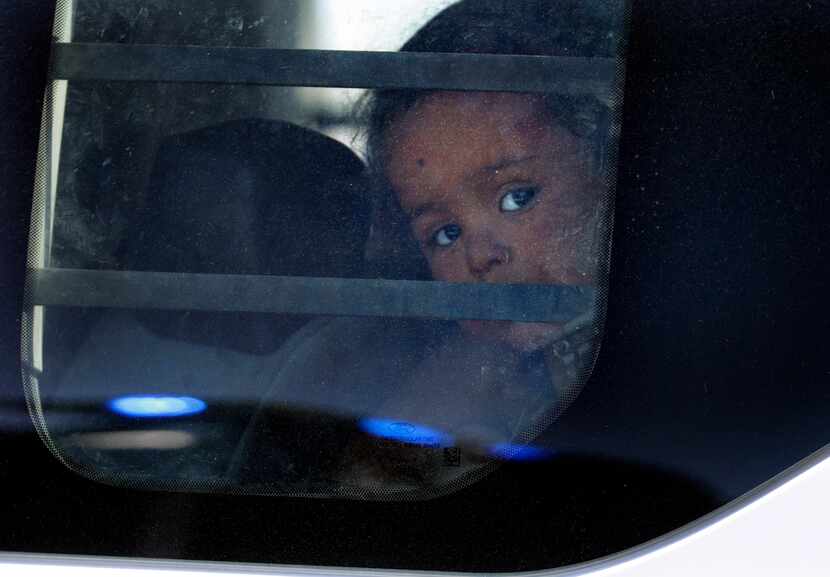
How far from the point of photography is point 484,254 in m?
1.54

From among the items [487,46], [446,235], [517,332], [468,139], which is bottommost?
[517,332]

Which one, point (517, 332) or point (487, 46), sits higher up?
point (487, 46)

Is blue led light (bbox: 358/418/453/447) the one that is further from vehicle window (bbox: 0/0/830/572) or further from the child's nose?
the child's nose

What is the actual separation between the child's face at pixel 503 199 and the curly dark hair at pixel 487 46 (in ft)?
0.06

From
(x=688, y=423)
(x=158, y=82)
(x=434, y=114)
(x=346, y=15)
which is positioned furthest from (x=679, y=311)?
(x=158, y=82)

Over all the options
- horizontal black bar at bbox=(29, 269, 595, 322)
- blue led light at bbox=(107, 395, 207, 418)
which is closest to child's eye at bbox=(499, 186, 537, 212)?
horizontal black bar at bbox=(29, 269, 595, 322)

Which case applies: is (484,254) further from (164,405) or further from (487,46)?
(164,405)

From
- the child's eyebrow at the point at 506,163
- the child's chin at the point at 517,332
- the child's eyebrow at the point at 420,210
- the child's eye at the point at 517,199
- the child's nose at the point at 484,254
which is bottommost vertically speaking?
the child's chin at the point at 517,332

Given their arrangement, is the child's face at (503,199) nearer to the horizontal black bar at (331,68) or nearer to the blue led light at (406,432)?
the horizontal black bar at (331,68)

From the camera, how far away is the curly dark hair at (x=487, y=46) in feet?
5.12

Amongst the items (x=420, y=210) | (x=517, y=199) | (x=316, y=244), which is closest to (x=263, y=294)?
(x=316, y=244)

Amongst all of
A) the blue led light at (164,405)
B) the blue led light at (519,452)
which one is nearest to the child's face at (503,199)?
the blue led light at (519,452)

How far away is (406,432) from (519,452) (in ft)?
0.45

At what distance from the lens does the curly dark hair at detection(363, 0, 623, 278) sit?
1.56m
